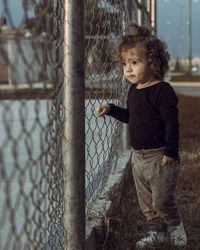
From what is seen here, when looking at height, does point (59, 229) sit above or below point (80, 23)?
below

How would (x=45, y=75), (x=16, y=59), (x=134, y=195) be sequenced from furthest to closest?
(x=134, y=195), (x=45, y=75), (x=16, y=59)

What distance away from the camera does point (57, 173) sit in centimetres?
A: 250

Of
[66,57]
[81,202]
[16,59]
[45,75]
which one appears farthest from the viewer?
[81,202]

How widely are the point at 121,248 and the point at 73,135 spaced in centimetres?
106

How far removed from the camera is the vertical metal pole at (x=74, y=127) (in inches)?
95.0

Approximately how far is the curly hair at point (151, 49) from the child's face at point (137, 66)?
0.02 metres

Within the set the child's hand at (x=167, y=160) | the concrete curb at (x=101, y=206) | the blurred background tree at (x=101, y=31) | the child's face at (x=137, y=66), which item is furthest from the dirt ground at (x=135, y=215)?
the blurred background tree at (x=101, y=31)

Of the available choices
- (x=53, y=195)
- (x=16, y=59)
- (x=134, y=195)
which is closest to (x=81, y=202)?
(x=53, y=195)

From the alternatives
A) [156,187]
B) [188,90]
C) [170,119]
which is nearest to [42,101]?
[170,119]

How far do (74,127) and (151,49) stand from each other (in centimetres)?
99

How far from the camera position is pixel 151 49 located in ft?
10.8

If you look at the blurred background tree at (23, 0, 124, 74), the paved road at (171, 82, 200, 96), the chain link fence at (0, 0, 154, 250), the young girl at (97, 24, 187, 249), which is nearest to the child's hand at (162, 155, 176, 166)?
the young girl at (97, 24, 187, 249)

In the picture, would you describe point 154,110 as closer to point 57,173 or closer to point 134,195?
point 57,173

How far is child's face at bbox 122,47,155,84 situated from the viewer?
329 centimetres
